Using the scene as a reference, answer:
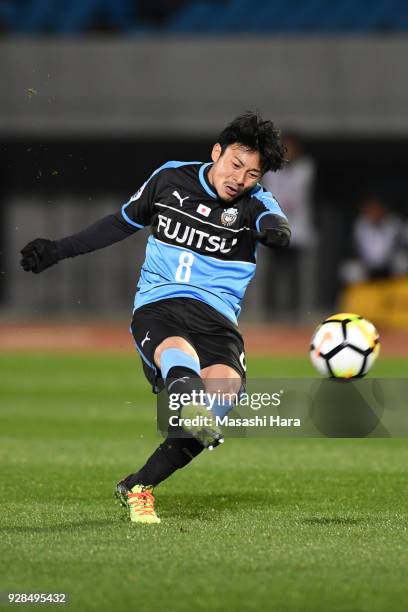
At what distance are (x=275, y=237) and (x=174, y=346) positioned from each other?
2.42 feet

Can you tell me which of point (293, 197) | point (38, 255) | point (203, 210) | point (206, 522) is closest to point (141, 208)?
point (203, 210)

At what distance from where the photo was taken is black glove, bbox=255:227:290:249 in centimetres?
593

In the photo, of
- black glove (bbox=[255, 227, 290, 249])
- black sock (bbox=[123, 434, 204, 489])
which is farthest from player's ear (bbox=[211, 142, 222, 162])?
black sock (bbox=[123, 434, 204, 489])

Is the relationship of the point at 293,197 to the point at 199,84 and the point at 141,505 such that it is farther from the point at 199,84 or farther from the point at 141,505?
the point at 141,505

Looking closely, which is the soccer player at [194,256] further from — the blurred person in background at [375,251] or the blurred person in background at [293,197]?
the blurred person in background at [375,251]

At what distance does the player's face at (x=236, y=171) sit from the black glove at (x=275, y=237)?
0.45 meters

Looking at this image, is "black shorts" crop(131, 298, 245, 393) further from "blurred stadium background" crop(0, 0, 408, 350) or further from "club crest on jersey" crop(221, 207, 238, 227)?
"blurred stadium background" crop(0, 0, 408, 350)

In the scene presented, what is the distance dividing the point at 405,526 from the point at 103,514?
1.55 m

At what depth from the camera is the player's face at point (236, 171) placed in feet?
20.8

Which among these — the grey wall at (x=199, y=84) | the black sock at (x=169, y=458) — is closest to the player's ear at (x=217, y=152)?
the black sock at (x=169, y=458)

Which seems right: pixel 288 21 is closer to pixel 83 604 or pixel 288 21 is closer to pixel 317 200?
pixel 317 200

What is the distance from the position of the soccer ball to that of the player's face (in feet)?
3.74

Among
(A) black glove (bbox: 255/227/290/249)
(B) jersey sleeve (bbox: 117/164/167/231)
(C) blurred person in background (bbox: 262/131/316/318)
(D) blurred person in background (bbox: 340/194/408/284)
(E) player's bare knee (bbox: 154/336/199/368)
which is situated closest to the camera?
(A) black glove (bbox: 255/227/290/249)

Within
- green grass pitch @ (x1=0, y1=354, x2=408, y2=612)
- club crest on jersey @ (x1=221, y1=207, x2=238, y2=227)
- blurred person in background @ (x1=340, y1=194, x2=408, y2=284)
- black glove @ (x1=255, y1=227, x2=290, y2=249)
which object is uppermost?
blurred person in background @ (x1=340, y1=194, x2=408, y2=284)
